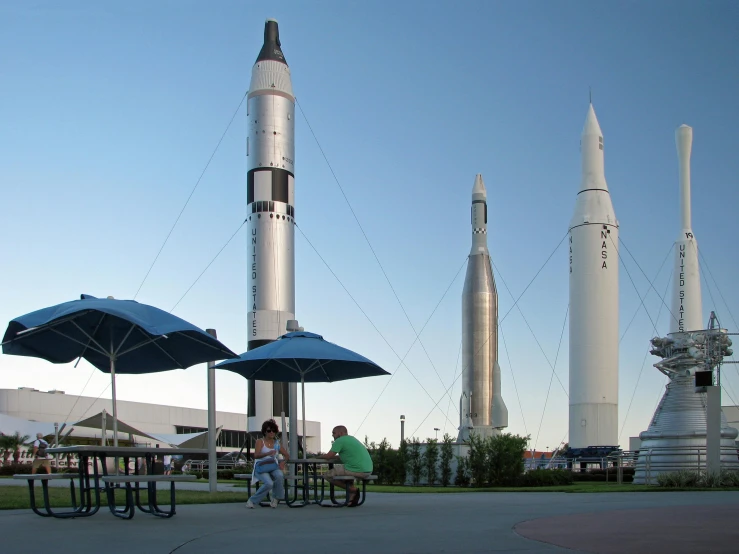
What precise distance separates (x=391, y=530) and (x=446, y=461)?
19640 mm

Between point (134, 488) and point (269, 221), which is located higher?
point (269, 221)

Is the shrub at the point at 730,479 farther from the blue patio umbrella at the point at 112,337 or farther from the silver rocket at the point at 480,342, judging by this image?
the silver rocket at the point at 480,342

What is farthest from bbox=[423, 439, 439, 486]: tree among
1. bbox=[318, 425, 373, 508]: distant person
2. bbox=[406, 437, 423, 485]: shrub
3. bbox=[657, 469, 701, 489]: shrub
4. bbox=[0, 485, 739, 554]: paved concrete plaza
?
bbox=[0, 485, 739, 554]: paved concrete plaza

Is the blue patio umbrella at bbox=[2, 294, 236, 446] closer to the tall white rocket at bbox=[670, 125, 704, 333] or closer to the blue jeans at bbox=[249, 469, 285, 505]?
the blue jeans at bbox=[249, 469, 285, 505]

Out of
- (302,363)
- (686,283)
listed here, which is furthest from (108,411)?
(302,363)

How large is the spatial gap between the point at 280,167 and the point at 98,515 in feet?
78.1

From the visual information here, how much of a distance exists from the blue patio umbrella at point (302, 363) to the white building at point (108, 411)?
33.9m

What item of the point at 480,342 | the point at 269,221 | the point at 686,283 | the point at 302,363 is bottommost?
the point at 302,363

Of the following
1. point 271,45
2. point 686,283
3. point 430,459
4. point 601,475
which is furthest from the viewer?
point 686,283

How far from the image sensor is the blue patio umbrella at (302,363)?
14547 mm

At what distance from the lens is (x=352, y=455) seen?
1366 centimetres

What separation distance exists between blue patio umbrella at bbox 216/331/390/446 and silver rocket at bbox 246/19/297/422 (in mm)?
16215

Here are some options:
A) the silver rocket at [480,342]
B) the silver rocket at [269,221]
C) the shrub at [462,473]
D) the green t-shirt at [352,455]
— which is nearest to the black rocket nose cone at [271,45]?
the silver rocket at [269,221]

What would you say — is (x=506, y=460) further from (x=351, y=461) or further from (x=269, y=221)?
(x=351, y=461)
